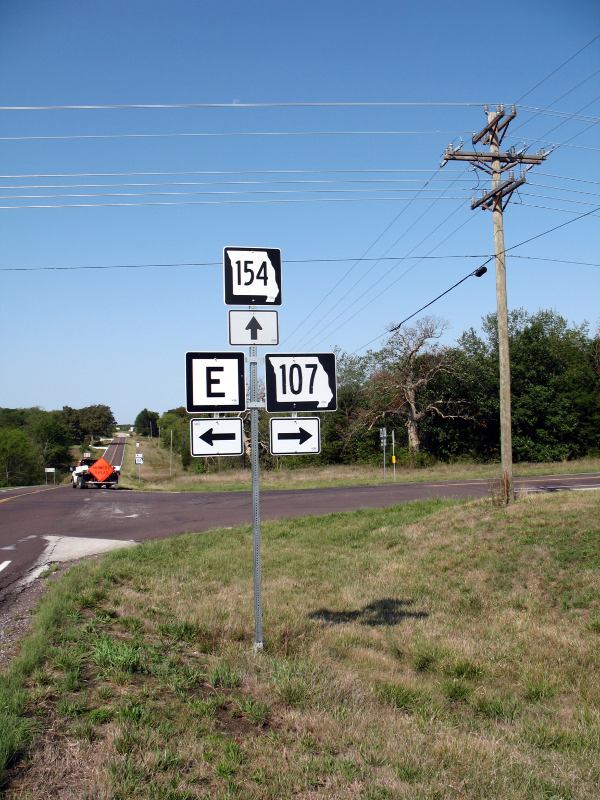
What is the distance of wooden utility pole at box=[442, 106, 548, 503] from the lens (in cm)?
1502

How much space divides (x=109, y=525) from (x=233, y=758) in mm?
16300

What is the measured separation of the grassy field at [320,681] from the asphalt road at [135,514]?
2663 mm

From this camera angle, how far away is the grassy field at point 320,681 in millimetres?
3715

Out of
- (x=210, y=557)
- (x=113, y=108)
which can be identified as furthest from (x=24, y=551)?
(x=113, y=108)

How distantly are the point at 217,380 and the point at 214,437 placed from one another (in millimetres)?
550

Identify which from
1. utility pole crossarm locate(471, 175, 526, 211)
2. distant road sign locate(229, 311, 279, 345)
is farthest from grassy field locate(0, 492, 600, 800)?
utility pole crossarm locate(471, 175, 526, 211)

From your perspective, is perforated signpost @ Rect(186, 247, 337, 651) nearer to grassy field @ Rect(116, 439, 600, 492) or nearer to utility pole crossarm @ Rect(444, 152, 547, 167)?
utility pole crossarm @ Rect(444, 152, 547, 167)

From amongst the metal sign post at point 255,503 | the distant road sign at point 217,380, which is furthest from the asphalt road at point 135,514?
the distant road sign at point 217,380

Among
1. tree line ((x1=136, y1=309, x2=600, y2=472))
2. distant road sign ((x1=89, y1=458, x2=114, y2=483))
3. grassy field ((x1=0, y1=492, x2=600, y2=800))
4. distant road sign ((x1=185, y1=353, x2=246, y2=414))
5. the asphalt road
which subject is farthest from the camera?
tree line ((x1=136, y1=309, x2=600, y2=472))

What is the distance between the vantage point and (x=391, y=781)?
366cm

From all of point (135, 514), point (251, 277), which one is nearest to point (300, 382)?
point (251, 277)

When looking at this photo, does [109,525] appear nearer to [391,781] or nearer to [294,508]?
[294,508]

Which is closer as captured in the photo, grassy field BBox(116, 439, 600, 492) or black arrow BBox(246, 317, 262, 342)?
black arrow BBox(246, 317, 262, 342)

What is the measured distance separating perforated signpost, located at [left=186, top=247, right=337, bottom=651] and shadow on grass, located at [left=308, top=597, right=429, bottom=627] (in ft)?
7.59
